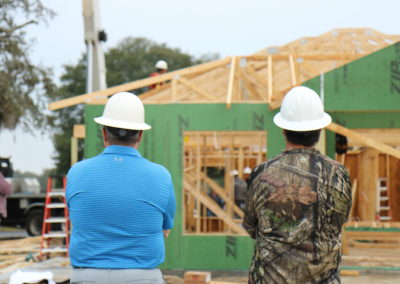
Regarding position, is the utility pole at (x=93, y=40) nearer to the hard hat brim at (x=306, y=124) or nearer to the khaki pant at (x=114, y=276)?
the hard hat brim at (x=306, y=124)

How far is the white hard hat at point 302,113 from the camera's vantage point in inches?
119

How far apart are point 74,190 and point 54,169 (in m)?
37.5

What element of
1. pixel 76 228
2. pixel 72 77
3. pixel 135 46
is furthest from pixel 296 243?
pixel 135 46

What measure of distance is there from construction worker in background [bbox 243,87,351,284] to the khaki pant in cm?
55

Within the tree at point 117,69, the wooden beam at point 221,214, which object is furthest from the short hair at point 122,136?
the tree at point 117,69

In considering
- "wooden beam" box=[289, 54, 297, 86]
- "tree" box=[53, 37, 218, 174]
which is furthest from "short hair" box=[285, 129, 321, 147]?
"tree" box=[53, 37, 218, 174]

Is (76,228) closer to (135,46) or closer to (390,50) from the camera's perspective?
(390,50)

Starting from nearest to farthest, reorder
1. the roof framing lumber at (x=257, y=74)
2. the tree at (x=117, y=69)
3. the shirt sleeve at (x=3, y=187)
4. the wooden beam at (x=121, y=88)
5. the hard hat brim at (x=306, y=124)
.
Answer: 1. the hard hat brim at (x=306, y=124)
2. the shirt sleeve at (x=3, y=187)
3. the wooden beam at (x=121, y=88)
4. the roof framing lumber at (x=257, y=74)
5. the tree at (x=117, y=69)

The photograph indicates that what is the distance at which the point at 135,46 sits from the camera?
4891cm

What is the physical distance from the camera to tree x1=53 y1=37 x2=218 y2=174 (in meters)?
38.7

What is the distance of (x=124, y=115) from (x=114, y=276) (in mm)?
714

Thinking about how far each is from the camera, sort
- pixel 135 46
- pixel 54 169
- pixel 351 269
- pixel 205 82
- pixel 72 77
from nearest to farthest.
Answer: pixel 351 269, pixel 205 82, pixel 54 169, pixel 72 77, pixel 135 46

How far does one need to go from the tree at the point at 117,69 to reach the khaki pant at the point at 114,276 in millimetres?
34317

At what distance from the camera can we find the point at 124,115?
293cm
